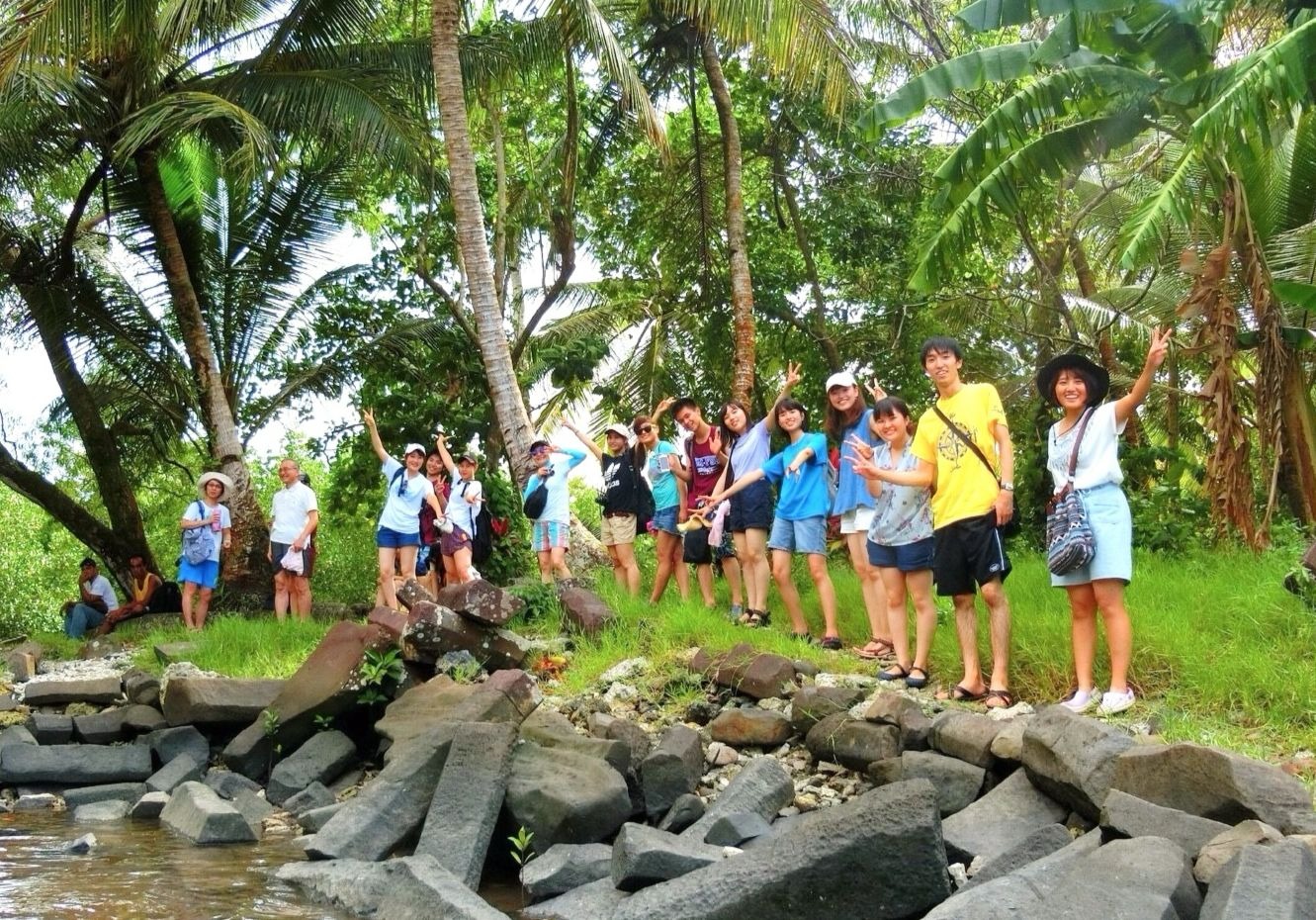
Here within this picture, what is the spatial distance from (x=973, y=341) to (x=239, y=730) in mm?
10673

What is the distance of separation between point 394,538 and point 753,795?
228 inches

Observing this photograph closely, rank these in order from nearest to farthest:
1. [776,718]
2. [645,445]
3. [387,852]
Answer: [387,852] < [776,718] < [645,445]

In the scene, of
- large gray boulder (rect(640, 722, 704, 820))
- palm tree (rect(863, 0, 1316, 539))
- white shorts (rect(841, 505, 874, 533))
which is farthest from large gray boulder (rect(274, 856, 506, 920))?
palm tree (rect(863, 0, 1316, 539))

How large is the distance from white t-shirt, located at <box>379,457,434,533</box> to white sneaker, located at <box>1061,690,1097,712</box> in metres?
6.21

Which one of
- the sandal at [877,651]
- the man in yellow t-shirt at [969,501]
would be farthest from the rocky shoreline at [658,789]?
the sandal at [877,651]

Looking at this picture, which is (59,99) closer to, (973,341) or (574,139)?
(574,139)

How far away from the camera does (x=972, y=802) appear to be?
5977 millimetres

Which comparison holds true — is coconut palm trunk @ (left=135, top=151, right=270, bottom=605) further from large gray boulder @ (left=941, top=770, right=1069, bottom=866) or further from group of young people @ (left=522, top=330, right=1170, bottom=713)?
large gray boulder @ (left=941, top=770, right=1069, bottom=866)

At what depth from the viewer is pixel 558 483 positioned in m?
11.1

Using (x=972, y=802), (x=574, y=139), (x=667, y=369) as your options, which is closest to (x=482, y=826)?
(x=972, y=802)

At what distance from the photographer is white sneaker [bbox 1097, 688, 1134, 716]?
6.46 meters

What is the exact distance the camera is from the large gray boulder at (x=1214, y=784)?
4773 mm

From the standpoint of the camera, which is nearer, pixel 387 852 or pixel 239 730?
pixel 387 852

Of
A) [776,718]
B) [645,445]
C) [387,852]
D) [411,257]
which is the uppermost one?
[411,257]
